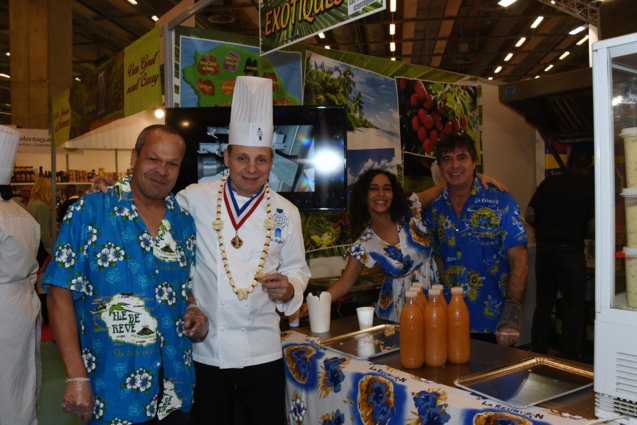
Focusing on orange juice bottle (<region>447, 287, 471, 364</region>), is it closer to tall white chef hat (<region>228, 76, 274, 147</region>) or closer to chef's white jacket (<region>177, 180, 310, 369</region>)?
chef's white jacket (<region>177, 180, 310, 369</region>)

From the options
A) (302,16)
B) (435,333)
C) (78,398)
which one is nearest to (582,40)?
(302,16)

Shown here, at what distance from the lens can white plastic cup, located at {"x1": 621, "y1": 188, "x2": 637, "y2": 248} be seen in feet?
4.73

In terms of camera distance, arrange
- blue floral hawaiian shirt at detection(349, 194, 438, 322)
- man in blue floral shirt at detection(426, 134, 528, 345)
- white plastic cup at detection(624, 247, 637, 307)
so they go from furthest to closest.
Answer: blue floral hawaiian shirt at detection(349, 194, 438, 322), man in blue floral shirt at detection(426, 134, 528, 345), white plastic cup at detection(624, 247, 637, 307)

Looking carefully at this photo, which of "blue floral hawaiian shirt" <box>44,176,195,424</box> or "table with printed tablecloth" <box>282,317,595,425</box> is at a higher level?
"blue floral hawaiian shirt" <box>44,176,195,424</box>

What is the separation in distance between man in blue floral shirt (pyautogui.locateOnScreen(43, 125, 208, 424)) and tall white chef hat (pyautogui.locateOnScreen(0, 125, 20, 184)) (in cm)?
128

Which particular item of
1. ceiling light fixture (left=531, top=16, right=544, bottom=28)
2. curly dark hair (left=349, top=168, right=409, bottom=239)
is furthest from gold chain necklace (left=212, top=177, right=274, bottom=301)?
ceiling light fixture (left=531, top=16, right=544, bottom=28)

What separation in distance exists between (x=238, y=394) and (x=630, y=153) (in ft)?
4.96

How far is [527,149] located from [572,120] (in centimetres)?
205

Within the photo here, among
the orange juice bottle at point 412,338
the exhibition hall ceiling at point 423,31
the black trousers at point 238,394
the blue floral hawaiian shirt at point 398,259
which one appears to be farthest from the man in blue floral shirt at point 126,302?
the exhibition hall ceiling at point 423,31

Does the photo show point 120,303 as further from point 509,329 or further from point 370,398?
point 509,329

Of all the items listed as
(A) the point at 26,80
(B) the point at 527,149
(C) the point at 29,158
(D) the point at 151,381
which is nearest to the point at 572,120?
(B) the point at 527,149

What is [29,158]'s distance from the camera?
9031 millimetres

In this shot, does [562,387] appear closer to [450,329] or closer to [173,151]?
[450,329]

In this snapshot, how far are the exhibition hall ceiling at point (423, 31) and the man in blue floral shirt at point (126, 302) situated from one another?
554 cm
